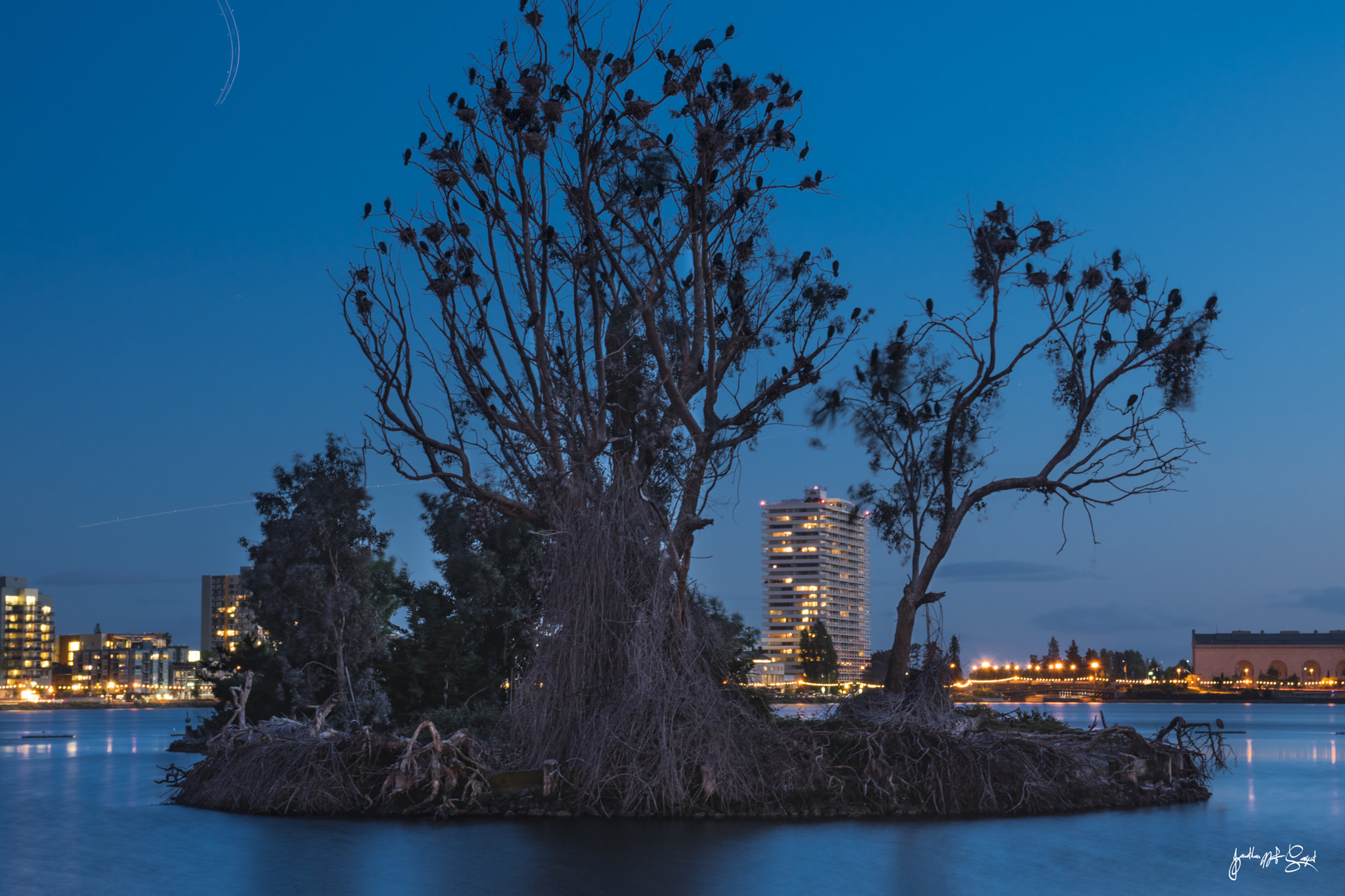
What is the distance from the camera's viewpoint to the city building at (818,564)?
82.5m

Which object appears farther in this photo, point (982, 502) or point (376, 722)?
point (376, 722)

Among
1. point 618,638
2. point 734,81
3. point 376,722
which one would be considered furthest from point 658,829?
point 376,722

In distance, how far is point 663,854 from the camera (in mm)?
18000

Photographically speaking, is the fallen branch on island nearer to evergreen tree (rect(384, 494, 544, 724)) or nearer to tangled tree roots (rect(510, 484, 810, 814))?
tangled tree roots (rect(510, 484, 810, 814))

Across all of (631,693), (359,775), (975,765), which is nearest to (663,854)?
(631,693)

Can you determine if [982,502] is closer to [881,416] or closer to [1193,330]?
[881,416]

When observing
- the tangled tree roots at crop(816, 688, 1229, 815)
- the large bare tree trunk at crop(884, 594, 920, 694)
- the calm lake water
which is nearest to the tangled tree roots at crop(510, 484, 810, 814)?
the calm lake water

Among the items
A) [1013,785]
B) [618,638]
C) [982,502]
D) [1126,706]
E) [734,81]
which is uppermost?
[734,81]

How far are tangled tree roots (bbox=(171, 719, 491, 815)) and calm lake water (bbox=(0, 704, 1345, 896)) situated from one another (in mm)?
431

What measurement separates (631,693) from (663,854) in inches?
146

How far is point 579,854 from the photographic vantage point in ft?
59.3

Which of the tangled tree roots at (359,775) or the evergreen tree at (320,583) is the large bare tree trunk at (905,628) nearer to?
the tangled tree roots at (359,775)

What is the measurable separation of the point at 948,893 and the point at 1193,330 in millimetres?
15616

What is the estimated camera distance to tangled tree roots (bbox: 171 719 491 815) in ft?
69.7
